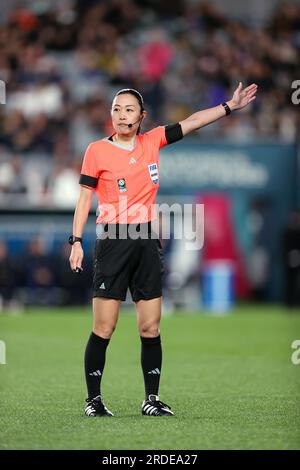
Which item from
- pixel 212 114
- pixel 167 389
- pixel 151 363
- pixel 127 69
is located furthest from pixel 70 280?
pixel 212 114

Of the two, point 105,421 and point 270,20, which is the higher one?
point 270,20

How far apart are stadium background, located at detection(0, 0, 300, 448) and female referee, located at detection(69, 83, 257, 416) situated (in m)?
10.4

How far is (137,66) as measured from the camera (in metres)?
24.6

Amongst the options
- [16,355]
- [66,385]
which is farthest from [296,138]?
[66,385]

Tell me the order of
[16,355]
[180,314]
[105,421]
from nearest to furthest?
[105,421]
[16,355]
[180,314]

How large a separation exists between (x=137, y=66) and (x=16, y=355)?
41.9 ft

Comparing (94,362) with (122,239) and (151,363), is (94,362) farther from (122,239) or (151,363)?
(122,239)

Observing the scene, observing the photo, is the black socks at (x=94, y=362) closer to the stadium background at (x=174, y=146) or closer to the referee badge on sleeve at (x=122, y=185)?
the referee badge on sleeve at (x=122, y=185)

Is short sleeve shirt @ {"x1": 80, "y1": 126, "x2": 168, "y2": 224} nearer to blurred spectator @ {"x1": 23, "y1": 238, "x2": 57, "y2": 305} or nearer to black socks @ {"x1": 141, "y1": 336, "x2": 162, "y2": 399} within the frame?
black socks @ {"x1": 141, "y1": 336, "x2": 162, "y2": 399}

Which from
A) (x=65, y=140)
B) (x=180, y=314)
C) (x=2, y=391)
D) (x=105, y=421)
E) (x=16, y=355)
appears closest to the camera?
(x=105, y=421)

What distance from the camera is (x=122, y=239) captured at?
769 centimetres

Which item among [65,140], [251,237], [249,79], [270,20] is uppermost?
[270,20]

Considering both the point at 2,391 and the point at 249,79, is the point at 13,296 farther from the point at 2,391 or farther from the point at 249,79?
the point at 2,391

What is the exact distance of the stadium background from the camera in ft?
71.5
